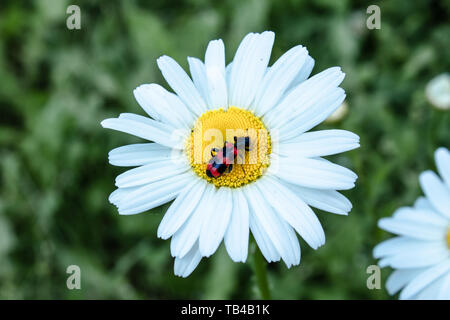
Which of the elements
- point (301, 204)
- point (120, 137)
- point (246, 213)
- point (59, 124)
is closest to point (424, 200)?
point (301, 204)

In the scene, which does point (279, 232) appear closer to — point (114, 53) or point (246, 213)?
point (246, 213)

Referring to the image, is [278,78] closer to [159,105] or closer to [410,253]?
[159,105]

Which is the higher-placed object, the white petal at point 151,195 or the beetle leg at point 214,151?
the beetle leg at point 214,151

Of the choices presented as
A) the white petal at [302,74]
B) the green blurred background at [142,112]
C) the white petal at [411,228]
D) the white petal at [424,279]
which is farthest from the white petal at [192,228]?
the green blurred background at [142,112]

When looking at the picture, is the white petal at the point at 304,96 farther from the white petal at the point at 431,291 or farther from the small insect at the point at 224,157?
the white petal at the point at 431,291

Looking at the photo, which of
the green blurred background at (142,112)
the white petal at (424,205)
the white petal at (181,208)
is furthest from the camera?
the green blurred background at (142,112)

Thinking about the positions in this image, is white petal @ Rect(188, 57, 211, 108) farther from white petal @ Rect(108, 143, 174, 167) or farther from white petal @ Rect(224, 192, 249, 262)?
white petal @ Rect(224, 192, 249, 262)

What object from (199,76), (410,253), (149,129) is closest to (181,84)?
(199,76)
